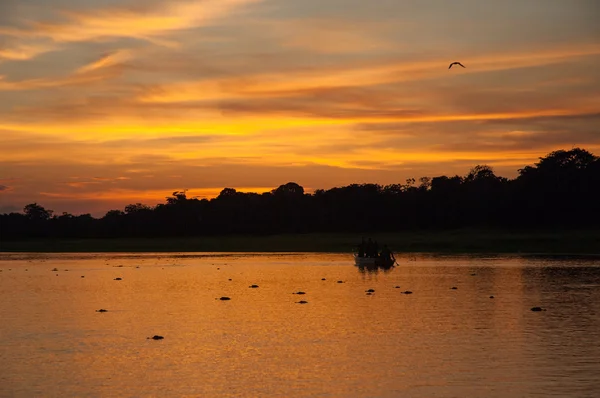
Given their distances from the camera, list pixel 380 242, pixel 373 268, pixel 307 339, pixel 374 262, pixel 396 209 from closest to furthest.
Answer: pixel 307 339, pixel 373 268, pixel 374 262, pixel 380 242, pixel 396 209

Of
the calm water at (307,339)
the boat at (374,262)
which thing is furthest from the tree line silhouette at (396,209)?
the calm water at (307,339)

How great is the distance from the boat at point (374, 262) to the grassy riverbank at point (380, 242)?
107ft

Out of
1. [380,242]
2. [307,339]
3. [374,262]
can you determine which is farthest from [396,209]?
[307,339]

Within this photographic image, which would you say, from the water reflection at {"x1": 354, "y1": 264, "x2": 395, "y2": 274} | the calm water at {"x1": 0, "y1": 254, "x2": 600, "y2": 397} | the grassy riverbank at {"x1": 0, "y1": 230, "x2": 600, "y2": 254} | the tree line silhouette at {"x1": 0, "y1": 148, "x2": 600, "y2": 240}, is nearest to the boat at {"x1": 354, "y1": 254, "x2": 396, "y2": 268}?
the water reflection at {"x1": 354, "y1": 264, "x2": 395, "y2": 274}

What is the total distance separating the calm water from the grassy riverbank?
155 feet

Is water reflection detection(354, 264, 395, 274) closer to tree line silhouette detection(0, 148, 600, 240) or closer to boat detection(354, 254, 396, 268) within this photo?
boat detection(354, 254, 396, 268)

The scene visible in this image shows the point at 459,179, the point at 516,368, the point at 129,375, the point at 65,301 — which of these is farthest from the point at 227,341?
the point at 459,179

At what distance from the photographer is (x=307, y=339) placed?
1190 inches

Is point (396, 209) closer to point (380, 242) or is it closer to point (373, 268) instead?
point (380, 242)

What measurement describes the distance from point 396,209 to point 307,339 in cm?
12821

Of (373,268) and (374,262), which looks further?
(374,262)

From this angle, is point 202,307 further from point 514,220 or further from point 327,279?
point 514,220

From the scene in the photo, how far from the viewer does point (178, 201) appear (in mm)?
198000

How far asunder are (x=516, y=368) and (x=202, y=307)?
2146cm
